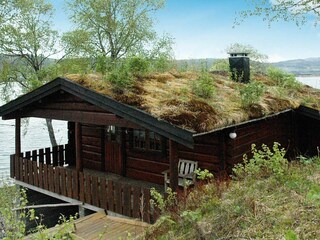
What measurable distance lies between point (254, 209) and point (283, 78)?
11437 mm

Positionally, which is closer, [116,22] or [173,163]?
[173,163]

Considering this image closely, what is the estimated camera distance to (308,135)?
531 inches

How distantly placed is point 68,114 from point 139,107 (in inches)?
113

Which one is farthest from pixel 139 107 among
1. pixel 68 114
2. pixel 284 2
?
pixel 284 2

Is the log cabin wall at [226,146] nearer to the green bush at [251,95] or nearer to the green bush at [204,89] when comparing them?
the green bush at [251,95]

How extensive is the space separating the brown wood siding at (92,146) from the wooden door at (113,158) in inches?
15.2

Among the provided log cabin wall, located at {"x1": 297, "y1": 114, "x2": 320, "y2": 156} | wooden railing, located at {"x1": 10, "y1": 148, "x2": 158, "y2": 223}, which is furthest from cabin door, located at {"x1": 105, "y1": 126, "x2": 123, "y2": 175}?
log cabin wall, located at {"x1": 297, "y1": 114, "x2": 320, "y2": 156}

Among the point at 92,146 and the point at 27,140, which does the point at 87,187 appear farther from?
the point at 27,140

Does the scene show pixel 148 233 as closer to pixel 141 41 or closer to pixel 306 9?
pixel 306 9

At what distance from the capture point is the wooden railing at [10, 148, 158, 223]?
29.0ft

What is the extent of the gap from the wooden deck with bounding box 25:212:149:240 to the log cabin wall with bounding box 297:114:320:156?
25.1 ft

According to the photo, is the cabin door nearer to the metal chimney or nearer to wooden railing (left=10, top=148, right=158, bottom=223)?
wooden railing (left=10, top=148, right=158, bottom=223)

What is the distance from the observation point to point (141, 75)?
1131 cm

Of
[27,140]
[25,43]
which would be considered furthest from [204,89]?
[27,140]
